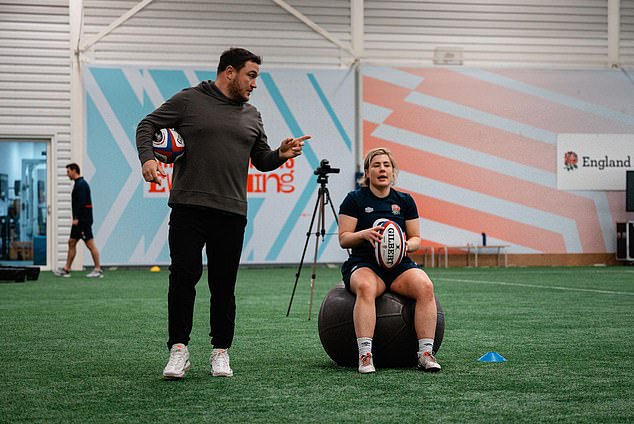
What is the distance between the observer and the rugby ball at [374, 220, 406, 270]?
216 inches

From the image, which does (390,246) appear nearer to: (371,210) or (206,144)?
(371,210)

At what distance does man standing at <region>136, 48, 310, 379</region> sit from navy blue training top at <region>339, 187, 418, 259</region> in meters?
0.64

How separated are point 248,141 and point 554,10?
56.6 ft

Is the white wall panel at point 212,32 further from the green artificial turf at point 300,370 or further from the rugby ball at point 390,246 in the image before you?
the rugby ball at point 390,246

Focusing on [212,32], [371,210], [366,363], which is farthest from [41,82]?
[366,363]

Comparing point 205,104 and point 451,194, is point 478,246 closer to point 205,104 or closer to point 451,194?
point 451,194

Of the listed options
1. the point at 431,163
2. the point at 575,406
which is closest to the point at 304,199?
the point at 431,163

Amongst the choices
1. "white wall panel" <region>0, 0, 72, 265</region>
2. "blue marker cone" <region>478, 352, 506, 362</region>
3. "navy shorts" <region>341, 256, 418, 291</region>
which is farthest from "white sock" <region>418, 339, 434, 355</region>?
"white wall panel" <region>0, 0, 72, 265</region>

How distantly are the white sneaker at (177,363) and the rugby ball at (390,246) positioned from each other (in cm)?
124

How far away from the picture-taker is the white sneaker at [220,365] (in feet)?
17.0

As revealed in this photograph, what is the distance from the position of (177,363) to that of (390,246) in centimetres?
139

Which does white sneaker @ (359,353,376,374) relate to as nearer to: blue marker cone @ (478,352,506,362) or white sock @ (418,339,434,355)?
white sock @ (418,339,434,355)

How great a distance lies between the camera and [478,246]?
20.1 meters

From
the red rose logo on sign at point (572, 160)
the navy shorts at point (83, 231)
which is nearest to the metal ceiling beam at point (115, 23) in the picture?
the navy shorts at point (83, 231)
